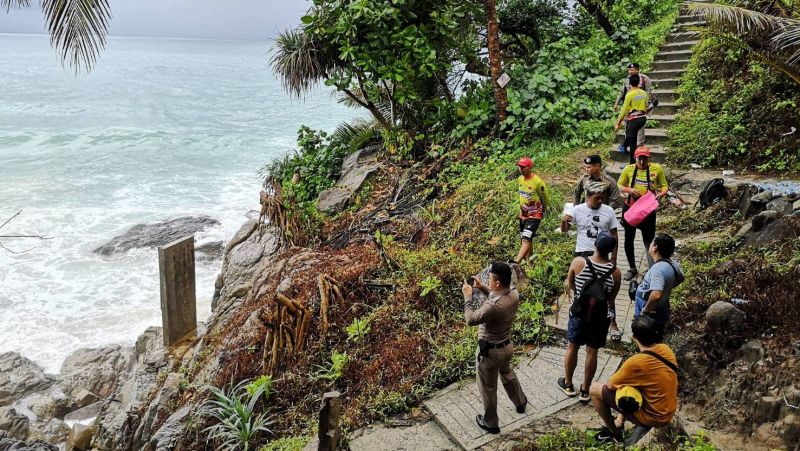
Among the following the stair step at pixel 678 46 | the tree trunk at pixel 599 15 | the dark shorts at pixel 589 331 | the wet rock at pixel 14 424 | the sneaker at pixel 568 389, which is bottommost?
the wet rock at pixel 14 424

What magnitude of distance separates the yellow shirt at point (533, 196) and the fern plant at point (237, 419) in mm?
3427

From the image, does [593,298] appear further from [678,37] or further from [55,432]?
[678,37]

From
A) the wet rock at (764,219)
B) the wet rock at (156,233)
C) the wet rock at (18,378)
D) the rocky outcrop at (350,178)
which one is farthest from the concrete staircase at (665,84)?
the wet rock at (156,233)

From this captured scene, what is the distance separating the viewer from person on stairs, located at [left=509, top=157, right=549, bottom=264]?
642 centimetres

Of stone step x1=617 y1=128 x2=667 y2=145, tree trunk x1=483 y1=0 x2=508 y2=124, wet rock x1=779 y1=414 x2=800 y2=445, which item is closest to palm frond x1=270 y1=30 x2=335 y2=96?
tree trunk x1=483 y1=0 x2=508 y2=124

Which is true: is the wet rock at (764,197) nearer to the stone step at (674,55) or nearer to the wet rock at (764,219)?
the wet rock at (764,219)

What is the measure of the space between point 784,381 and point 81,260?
59.3 ft

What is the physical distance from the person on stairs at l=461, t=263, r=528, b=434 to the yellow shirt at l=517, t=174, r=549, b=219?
2207 millimetres

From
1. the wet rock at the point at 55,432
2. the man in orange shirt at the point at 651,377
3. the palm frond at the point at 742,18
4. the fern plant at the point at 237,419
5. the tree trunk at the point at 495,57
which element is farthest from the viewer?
Result: the tree trunk at the point at 495,57

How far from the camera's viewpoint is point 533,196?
646cm

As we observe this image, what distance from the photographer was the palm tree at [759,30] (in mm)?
6816

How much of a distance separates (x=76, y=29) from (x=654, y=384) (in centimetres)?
513

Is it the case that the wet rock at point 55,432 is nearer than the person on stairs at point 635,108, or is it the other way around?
the person on stairs at point 635,108

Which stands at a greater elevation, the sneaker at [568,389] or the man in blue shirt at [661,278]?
the man in blue shirt at [661,278]
